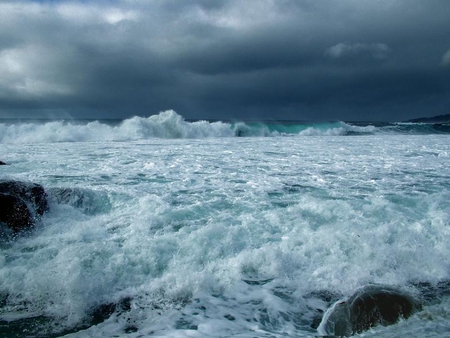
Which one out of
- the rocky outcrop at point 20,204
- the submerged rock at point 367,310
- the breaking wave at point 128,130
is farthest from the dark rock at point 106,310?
the breaking wave at point 128,130

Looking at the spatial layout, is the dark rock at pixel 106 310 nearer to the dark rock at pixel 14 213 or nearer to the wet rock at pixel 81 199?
the dark rock at pixel 14 213

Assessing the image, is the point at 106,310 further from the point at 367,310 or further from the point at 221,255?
the point at 367,310

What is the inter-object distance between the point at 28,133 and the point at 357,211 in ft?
78.3

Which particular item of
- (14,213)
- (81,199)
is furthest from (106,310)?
(81,199)

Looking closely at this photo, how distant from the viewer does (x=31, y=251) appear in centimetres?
451

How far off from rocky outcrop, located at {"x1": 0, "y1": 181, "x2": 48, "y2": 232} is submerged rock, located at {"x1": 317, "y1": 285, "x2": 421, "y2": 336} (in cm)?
446

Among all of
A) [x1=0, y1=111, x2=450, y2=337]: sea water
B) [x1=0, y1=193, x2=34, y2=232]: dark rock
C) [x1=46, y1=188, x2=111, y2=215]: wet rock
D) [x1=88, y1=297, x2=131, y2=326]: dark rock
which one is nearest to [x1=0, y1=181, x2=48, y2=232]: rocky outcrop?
[x1=0, y1=193, x2=34, y2=232]: dark rock

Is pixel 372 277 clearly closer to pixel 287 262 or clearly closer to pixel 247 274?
pixel 287 262

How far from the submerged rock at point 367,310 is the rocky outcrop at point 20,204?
14.6 feet

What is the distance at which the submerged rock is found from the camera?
2.99 metres

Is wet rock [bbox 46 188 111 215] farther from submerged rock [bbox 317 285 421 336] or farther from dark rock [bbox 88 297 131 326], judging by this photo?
submerged rock [bbox 317 285 421 336]

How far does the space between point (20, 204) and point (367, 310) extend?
16.7 feet

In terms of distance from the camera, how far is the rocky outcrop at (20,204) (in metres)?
5.14

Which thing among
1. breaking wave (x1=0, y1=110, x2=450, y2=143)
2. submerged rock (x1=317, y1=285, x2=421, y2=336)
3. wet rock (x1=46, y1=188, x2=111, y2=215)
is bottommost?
submerged rock (x1=317, y1=285, x2=421, y2=336)
